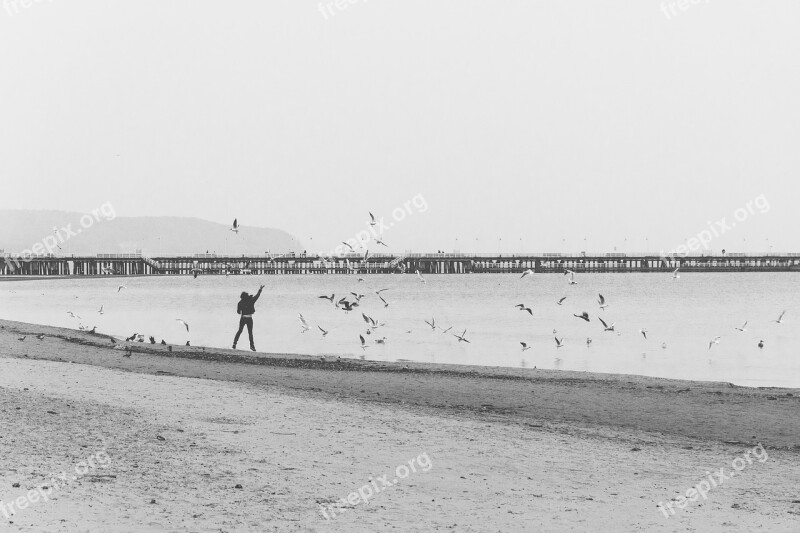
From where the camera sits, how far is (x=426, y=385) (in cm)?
1683

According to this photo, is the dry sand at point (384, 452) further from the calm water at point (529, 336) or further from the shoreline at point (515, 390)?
the calm water at point (529, 336)

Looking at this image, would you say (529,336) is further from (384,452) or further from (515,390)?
(384,452)

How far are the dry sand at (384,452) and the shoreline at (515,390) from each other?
9 cm

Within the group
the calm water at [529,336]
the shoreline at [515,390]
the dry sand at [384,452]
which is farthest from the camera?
the calm water at [529,336]

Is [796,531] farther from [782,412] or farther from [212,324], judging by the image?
[212,324]

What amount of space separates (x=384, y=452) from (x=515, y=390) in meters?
6.85

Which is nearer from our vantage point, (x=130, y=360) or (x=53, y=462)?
(x=53, y=462)

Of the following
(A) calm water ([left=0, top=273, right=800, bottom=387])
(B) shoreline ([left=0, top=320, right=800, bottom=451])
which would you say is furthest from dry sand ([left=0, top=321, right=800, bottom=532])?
(A) calm water ([left=0, top=273, right=800, bottom=387])

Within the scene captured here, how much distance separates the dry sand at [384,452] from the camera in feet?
23.9

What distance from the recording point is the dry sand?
23.9 ft

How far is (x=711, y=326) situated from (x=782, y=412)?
110 ft

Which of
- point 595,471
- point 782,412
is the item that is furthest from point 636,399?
point 595,471

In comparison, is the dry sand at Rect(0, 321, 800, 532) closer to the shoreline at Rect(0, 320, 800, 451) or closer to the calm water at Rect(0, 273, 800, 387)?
the shoreline at Rect(0, 320, 800, 451)

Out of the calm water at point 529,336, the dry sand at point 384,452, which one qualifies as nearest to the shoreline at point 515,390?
the dry sand at point 384,452
